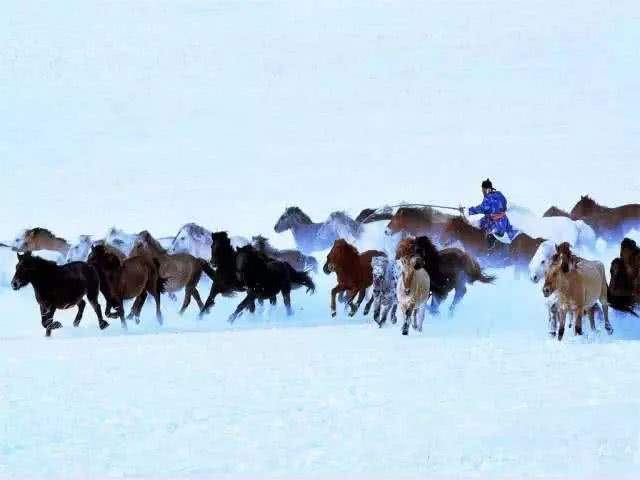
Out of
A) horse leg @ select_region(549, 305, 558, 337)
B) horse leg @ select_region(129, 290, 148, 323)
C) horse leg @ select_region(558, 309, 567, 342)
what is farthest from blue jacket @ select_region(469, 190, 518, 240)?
horse leg @ select_region(558, 309, 567, 342)

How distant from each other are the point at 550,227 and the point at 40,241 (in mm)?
11802

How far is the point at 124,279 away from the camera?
55.8ft

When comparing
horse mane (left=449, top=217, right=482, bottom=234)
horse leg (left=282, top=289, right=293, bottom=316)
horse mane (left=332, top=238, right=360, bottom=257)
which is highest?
horse mane (left=449, top=217, right=482, bottom=234)

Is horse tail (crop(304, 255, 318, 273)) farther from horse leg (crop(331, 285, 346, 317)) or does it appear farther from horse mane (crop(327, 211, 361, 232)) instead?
horse leg (crop(331, 285, 346, 317))

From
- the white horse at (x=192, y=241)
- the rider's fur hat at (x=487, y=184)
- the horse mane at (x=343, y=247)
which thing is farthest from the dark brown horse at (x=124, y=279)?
the rider's fur hat at (x=487, y=184)

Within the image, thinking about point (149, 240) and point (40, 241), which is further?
point (40, 241)

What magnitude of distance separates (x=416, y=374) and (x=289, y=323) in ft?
24.7

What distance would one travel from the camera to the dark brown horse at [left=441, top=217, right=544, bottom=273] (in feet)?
68.9

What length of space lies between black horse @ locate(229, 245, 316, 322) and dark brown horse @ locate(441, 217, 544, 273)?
3.93 meters

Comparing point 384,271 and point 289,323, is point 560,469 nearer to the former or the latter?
point 384,271

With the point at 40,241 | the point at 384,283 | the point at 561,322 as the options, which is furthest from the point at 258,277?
the point at 40,241

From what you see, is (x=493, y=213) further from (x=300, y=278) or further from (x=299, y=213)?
(x=299, y=213)

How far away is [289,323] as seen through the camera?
17594 millimetres

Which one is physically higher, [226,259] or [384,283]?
[226,259]
